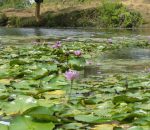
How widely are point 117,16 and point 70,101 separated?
20.6m

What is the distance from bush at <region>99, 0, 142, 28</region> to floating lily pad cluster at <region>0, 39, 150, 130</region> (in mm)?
18509

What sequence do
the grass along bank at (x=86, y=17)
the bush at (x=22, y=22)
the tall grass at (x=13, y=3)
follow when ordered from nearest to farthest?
the grass along bank at (x=86, y=17)
the bush at (x=22, y=22)
the tall grass at (x=13, y=3)

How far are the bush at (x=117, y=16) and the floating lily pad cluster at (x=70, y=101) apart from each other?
60.7ft

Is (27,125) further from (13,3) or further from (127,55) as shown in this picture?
(13,3)

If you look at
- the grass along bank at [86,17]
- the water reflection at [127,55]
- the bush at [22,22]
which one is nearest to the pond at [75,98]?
the water reflection at [127,55]

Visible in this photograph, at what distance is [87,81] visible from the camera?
13.7 ft

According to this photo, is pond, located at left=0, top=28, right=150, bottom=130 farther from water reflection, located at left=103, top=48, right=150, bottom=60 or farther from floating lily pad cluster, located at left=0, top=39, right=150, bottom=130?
water reflection, located at left=103, top=48, right=150, bottom=60

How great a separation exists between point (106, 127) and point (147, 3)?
79.4 ft

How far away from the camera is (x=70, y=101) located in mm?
3141

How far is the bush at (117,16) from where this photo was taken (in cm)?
2289

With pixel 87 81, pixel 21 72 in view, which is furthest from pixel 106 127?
pixel 21 72

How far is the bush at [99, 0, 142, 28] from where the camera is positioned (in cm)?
2289

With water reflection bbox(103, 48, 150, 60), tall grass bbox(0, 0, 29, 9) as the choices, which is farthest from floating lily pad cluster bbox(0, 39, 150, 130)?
tall grass bbox(0, 0, 29, 9)

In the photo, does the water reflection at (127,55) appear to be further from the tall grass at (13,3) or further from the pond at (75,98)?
the tall grass at (13,3)
